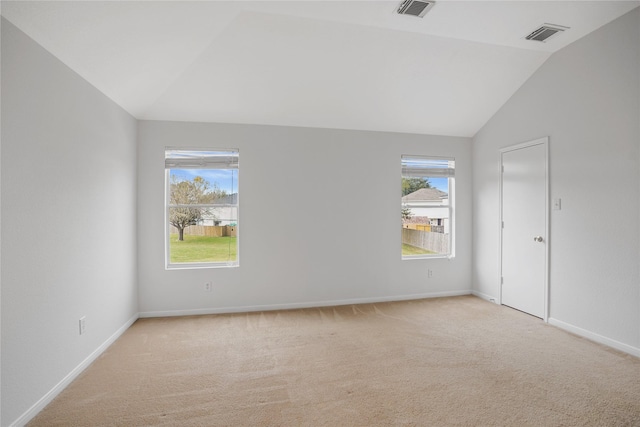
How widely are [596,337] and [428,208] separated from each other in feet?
7.81

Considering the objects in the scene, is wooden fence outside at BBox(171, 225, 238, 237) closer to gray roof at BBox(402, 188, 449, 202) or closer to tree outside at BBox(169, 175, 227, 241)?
tree outside at BBox(169, 175, 227, 241)

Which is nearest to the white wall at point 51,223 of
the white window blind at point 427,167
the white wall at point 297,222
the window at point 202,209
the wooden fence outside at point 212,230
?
the white wall at point 297,222

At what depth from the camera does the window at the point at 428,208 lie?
15.3 feet

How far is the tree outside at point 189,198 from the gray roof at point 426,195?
2.67 metres

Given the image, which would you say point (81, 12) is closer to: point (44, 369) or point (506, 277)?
point (44, 369)

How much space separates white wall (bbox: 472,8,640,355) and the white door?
4.9 inches

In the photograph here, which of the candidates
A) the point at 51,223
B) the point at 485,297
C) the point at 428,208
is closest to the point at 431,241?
the point at 428,208

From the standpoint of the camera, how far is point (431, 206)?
15.6 feet

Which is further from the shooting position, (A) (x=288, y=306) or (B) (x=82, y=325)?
(A) (x=288, y=306)

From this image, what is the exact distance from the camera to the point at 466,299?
454 cm

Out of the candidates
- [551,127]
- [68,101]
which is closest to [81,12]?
[68,101]

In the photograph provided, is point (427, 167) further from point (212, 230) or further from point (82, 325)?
point (82, 325)

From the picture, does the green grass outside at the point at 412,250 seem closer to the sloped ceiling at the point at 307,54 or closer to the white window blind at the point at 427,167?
the white window blind at the point at 427,167

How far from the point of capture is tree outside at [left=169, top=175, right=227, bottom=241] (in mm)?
3949
